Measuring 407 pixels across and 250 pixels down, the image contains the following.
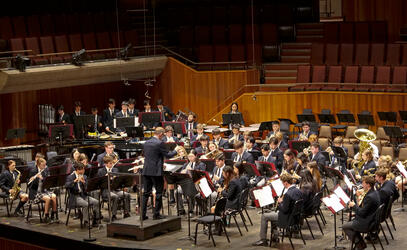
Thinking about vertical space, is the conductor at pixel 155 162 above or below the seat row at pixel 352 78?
below

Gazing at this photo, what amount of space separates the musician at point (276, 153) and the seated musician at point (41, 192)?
13.8 ft

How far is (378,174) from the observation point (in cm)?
1017

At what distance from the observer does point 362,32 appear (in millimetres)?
21531

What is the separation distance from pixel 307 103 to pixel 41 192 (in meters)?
9.21

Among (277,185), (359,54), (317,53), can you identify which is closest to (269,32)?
(317,53)

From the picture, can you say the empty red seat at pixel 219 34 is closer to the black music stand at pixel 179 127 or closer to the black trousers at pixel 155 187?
the black music stand at pixel 179 127

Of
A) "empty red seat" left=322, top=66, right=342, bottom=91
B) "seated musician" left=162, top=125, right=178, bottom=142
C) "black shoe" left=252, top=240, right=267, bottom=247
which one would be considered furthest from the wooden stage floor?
"empty red seat" left=322, top=66, right=342, bottom=91

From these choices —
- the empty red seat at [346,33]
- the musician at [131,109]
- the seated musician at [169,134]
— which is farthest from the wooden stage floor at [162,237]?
the empty red seat at [346,33]

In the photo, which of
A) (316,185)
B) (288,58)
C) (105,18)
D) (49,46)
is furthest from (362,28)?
(316,185)

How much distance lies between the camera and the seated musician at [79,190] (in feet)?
38.6

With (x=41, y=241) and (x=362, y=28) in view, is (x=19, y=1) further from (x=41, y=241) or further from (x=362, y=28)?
(x=41, y=241)

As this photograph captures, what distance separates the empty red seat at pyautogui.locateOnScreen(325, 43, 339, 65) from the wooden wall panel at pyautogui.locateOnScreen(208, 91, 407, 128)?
1.87 metres

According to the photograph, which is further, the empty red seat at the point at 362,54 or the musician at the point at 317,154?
the empty red seat at the point at 362,54

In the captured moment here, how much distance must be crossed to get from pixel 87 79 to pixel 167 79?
303 cm
